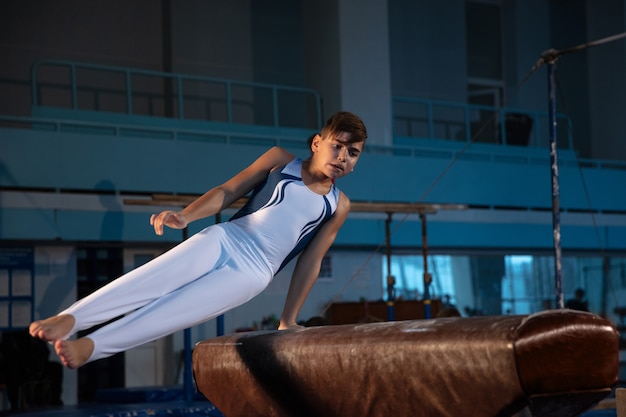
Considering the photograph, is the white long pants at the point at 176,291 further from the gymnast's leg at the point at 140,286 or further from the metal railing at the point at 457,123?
the metal railing at the point at 457,123

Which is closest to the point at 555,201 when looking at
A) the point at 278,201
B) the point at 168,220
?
the point at 278,201

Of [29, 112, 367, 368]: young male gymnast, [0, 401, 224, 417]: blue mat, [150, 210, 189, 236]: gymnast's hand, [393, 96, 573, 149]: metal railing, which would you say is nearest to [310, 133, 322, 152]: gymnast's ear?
[29, 112, 367, 368]: young male gymnast

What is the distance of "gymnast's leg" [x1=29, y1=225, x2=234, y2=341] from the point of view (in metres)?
3.00

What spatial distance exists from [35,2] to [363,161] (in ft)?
16.0

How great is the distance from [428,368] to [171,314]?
1.03 metres

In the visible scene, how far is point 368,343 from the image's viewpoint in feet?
9.85

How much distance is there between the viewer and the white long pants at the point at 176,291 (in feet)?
10.1

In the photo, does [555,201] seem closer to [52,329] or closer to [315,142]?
[315,142]

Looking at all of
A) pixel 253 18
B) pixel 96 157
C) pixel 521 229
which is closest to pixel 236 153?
pixel 96 157

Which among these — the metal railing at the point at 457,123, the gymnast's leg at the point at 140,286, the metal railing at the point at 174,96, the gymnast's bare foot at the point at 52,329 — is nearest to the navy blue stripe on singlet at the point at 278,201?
the gymnast's leg at the point at 140,286

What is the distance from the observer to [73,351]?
293cm

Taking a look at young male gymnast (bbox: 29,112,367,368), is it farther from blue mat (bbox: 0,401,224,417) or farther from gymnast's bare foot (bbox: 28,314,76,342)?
blue mat (bbox: 0,401,224,417)

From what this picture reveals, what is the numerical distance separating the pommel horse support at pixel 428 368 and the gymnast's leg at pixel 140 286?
0.47m

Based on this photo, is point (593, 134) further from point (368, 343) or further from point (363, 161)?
point (368, 343)
